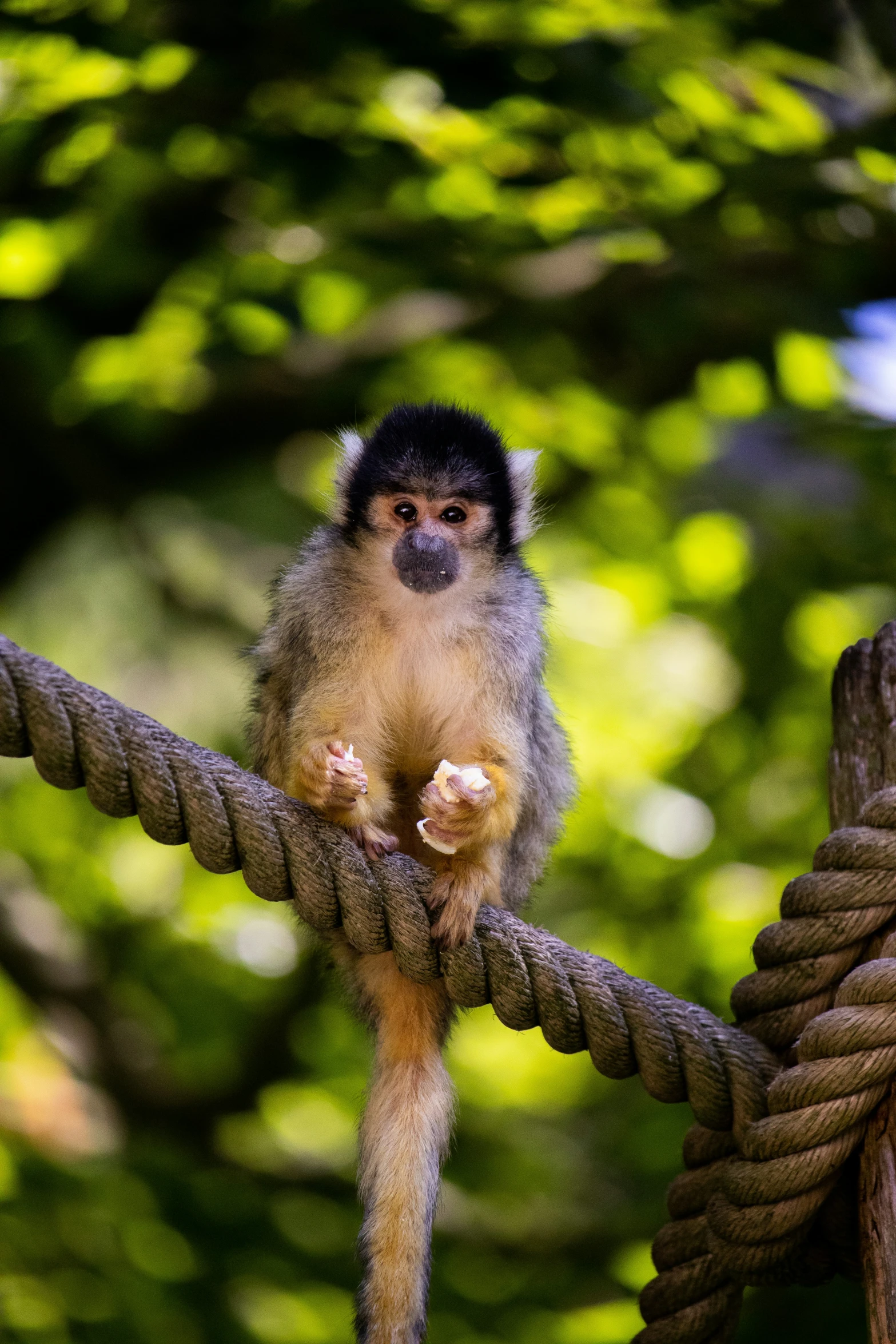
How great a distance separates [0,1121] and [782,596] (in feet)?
10.8

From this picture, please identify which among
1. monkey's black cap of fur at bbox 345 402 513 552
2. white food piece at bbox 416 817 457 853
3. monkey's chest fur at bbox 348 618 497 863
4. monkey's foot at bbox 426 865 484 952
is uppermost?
monkey's black cap of fur at bbox 345 402 513 552

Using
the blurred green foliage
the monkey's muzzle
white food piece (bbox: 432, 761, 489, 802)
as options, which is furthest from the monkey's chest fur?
the blurred green foliage

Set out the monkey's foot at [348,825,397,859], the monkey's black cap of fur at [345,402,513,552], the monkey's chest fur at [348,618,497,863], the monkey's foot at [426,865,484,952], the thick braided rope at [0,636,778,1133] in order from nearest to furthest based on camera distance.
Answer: the thick braided rope at [0,636,778,1133], the monkey's foot at [426,865,484,952], the monkey's foot at [348,825,397,859], the monkey's chest fur at [348,618,497,863], the monkey's black cap of fur at [345,402,513,552]

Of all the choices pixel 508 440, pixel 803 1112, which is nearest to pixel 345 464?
pixel 508 440

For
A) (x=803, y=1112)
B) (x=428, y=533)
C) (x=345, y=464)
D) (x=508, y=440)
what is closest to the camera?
(x=803, y=1112)

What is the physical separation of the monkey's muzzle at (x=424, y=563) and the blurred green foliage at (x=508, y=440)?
41.7 inches

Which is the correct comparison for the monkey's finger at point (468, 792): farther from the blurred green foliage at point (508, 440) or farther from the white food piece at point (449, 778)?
the blurred green foliage at point (508, 440)

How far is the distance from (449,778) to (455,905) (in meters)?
0.24

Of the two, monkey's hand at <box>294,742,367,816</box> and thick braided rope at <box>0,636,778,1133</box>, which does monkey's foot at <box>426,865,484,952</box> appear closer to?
thick braided rope at <box>0,636,778,1133</box>

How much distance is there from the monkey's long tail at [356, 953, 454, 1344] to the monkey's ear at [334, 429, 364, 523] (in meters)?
1.06

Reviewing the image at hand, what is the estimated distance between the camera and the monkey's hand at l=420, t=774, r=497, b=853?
2312mm

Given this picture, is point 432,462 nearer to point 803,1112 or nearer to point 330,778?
point 330,778

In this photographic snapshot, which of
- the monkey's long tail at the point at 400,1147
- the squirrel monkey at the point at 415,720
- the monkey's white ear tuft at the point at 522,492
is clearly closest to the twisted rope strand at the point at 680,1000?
the squirrel monkey at the point at 415,720

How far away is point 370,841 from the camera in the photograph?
229cm
